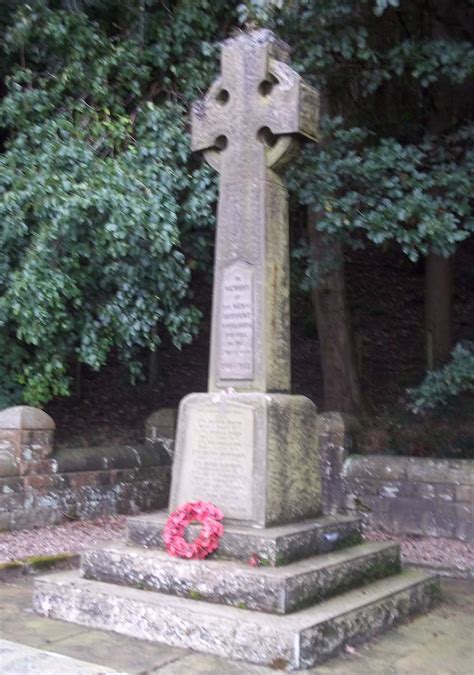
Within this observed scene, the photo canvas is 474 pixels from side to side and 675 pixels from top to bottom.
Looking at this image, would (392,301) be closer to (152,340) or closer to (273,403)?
(152,340)

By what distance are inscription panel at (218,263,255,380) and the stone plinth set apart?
0.22 metres

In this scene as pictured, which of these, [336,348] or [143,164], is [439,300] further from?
[143,164]

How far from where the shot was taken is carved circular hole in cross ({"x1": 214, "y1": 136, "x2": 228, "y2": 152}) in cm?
609

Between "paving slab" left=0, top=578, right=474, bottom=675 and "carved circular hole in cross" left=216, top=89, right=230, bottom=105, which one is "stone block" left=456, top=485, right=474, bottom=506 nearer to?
"paving slab" left=0, top=578, right=474, bottom=675

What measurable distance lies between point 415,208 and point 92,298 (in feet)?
11.7

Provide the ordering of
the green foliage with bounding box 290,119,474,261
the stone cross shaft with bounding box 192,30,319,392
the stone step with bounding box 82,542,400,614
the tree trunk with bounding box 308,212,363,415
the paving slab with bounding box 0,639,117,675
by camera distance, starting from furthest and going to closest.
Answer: the tree trunk with bounding box 308,212,363,415 → the green foliage with bounding box 290,119,474,261 → the stone cross shaft with bounding box 192,30,319,392 → the stone step with bounding box 82,542,400,614 → the paving slab with bounding box 0,639,117,675

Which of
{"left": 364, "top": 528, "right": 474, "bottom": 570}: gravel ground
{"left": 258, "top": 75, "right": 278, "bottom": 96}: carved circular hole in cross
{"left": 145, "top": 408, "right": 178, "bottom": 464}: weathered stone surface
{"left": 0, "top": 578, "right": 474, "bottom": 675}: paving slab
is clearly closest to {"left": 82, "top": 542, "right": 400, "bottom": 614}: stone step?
{"left": 0, "top": 578, "right": 474, "bottom": 675}: paving slab

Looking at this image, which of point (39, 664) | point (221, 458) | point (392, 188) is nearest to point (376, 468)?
point (392, 188)

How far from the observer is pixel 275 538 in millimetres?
4984

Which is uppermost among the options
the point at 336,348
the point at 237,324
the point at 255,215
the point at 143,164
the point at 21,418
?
the point at 143,164

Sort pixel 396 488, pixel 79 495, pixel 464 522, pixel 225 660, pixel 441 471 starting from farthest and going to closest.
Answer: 1. pixel 79 495
2. pixel 396 488
3. pixel 441 471
4. pixel 464 522
5. pixel 225 660

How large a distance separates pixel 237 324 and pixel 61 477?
345cm

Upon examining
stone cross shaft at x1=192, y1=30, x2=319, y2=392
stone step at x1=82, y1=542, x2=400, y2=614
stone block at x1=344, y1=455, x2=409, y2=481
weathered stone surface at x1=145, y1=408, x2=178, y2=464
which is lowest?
stone step at x1=82, y1=542, x2=400, y2=614

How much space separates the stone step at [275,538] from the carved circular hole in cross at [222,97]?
319 cm
